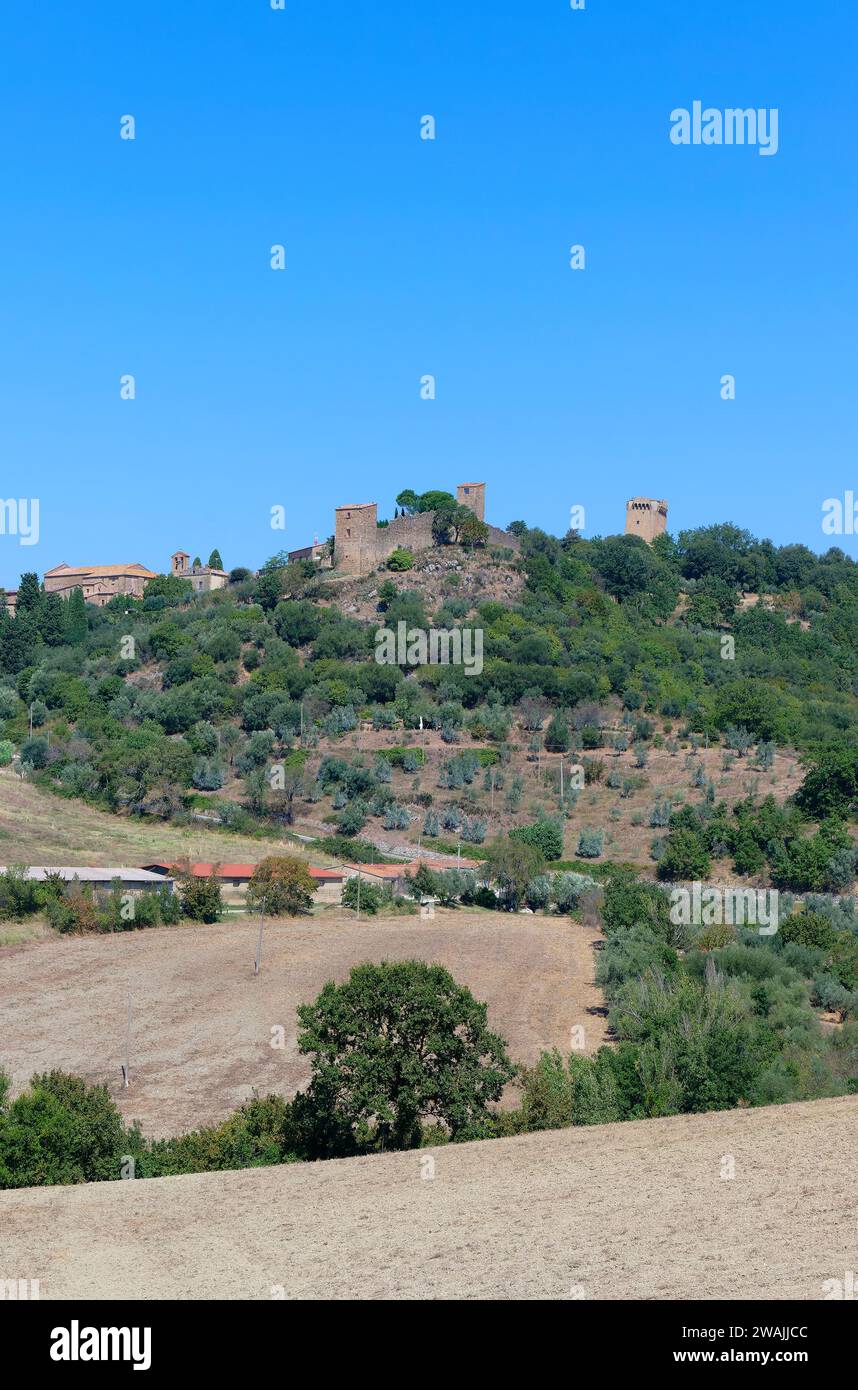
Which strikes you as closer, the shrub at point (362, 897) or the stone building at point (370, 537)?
the shrub at point (362, 897)

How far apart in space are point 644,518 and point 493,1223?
98.2 metres

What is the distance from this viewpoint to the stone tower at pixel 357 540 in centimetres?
8506

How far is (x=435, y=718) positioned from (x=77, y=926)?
1165 inches

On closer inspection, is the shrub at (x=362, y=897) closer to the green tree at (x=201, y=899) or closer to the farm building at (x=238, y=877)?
the farm building at (x=238, y=877)

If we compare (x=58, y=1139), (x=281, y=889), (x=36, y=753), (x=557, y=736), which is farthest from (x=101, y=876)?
(x=58, y=1139)

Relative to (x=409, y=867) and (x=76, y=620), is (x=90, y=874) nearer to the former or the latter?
(x=409, y=867)

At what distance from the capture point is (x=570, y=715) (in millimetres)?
69312

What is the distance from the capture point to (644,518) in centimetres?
11038

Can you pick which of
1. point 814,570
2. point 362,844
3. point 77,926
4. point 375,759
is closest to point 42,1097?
point 77,926

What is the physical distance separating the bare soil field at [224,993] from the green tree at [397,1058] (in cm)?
419

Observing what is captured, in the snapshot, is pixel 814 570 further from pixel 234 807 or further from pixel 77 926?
pixel 77 926

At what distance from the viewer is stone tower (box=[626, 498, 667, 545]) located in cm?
11025

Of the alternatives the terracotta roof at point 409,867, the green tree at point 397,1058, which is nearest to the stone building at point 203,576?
the terracotta roof at point 409,867

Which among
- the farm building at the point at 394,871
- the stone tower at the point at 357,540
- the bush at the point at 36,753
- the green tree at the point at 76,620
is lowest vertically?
the farm building at the point at 394,871
